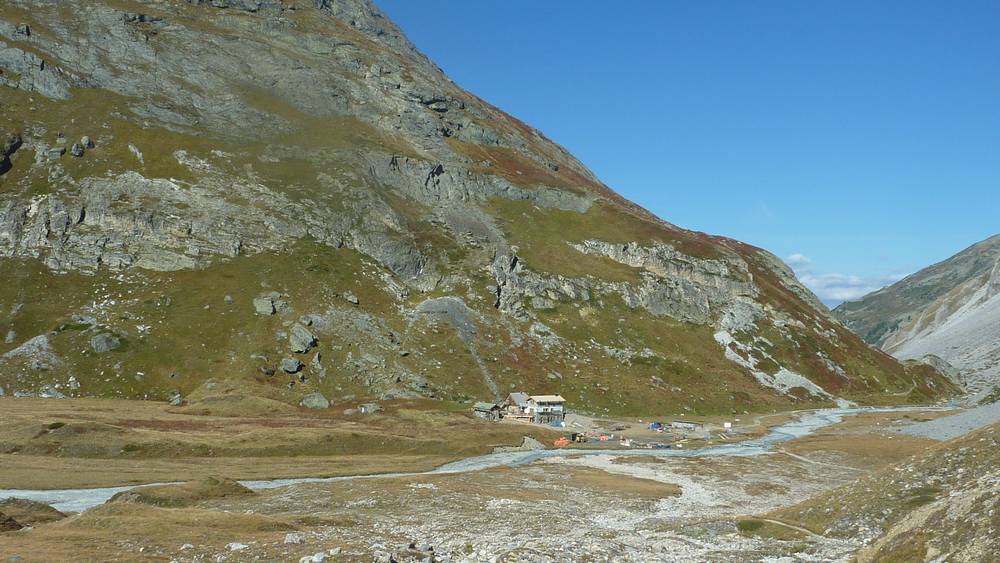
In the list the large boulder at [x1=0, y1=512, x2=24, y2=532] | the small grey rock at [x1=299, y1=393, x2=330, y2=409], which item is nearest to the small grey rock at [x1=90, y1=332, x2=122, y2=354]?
the small grey rock at [x1=299, y1=393, x2=330, y2=409]

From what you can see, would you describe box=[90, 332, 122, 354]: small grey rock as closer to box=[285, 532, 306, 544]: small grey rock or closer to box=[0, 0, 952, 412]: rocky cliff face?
box=[0, 0, 952, 412]: rocky cliff face

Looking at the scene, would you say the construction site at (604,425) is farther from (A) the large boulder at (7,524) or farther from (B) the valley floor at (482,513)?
(A) the large boulder at (7,524)

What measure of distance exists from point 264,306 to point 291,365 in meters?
22.5

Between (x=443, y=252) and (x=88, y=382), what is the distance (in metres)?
99.7

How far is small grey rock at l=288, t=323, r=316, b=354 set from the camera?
140950 millimetres

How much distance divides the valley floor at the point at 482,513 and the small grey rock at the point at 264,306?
65.4m

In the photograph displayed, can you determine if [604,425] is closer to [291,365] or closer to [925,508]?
[291,365]

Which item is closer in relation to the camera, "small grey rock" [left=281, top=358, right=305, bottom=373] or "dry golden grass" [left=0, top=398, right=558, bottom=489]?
"dry golden grass" [left=0, top=398, right=558, bottom=489]

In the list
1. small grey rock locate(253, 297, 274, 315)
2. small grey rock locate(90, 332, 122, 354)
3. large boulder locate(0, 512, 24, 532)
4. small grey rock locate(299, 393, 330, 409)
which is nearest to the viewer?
large boulder locate(0, 512, 24, 532)

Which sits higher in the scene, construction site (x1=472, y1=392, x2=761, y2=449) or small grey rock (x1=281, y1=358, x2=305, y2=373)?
small grey rock (x1=281, y1=358, x2=305, y2=373)

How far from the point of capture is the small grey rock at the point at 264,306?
150375mm

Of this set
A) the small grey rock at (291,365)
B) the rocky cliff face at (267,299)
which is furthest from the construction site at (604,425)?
the small grey rock at (291,365)

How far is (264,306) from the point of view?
15112 cm

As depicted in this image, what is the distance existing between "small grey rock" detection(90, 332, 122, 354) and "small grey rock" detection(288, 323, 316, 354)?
34914mm
